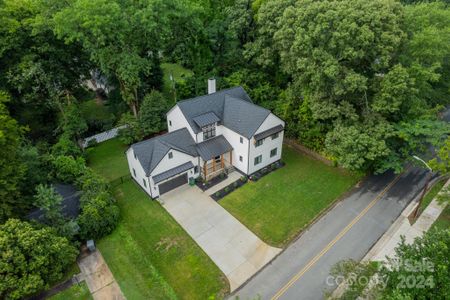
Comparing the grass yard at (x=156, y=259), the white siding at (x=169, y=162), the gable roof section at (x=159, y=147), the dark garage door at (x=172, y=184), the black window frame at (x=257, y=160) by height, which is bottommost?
the grass yard at (x=156, y=259)

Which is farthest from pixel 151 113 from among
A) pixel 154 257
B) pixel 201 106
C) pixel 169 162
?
pixel 154 257

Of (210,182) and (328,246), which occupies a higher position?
(210,182)

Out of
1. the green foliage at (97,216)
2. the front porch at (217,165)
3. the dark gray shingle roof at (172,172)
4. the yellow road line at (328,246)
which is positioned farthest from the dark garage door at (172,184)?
the yellow road line at (328,246)

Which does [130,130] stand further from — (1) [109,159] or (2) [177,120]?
(2) [177,120]

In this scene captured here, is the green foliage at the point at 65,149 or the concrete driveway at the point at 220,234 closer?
the concrete driveway at the point at 220,234

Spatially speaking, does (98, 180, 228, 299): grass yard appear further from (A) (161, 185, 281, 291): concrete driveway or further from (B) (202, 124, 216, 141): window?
(B) (202, 124, 216, 141): window

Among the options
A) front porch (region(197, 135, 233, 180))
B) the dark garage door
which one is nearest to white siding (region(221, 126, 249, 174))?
front porch (region(197, 135, 233, 180))

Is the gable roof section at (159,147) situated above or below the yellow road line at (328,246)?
above

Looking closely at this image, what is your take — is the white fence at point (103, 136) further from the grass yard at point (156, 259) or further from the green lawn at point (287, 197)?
the green lawn at point (287, 197)

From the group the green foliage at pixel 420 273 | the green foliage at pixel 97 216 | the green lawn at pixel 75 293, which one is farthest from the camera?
the green foliage at pixel 97 216
